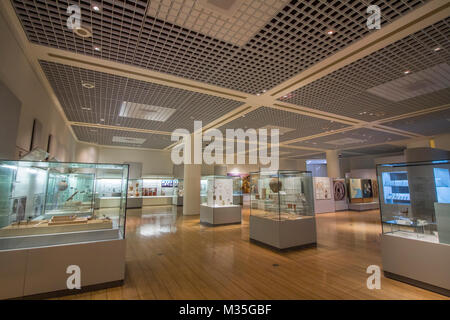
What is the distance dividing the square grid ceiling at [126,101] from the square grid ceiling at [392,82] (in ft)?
8.44

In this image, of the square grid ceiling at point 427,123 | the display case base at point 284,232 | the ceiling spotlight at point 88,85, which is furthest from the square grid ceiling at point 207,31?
the square grid ceiling at point 427,123

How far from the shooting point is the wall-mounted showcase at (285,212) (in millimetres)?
5367

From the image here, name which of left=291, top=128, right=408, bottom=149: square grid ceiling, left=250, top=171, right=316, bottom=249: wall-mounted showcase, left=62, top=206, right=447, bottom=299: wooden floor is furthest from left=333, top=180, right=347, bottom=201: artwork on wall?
left=250, top=171, right=316, bottom=249: wall-mounted showcase

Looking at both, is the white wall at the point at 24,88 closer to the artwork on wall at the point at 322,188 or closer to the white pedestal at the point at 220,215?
the white pedestal at the point at 220,215

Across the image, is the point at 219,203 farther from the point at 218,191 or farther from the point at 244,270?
the point at 244,270

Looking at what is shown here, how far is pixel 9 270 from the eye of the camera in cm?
274

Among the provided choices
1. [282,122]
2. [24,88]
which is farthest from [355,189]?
[24,88]

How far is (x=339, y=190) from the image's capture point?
1388 centimetres

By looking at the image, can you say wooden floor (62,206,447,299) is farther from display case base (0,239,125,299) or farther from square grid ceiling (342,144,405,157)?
square grid ceiling (342,144,405,157)

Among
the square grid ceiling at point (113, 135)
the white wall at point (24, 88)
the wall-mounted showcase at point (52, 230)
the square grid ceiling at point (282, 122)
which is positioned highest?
the square grid ceiling at point (113, 135)

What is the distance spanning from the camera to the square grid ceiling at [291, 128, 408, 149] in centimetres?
1005

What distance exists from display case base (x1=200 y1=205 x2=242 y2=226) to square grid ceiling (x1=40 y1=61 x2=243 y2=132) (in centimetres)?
359

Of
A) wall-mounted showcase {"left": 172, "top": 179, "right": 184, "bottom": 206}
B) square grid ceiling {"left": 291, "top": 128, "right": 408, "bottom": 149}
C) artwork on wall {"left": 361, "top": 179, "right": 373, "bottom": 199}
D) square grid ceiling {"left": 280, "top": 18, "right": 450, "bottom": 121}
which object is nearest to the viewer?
square grid ceiling {"left": 280, "top": 18, "right": 450, "bottom": 121}
